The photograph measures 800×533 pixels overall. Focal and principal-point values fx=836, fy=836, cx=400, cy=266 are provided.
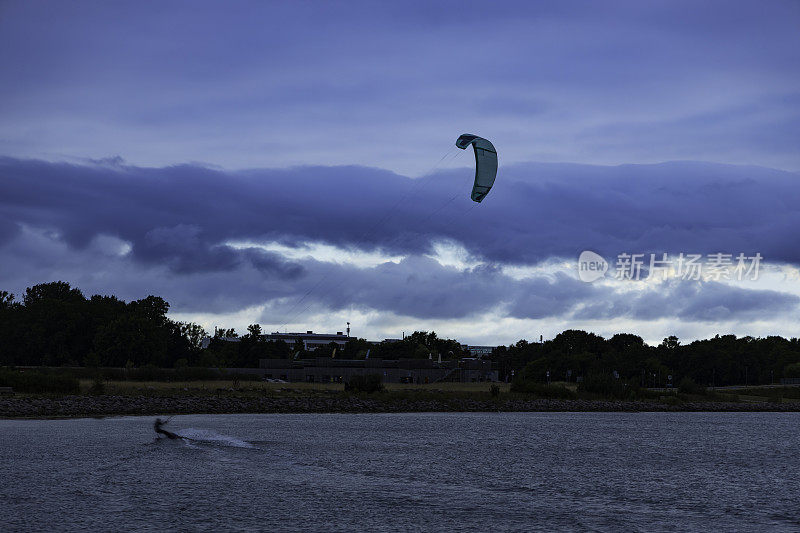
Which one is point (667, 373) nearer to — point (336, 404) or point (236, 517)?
point (336, 404)

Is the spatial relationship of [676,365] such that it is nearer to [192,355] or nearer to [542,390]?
[542,390]

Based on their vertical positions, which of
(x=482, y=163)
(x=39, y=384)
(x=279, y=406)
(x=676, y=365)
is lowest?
(x=279, y=406)

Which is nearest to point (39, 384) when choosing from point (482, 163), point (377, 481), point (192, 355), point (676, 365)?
point (482, 163)

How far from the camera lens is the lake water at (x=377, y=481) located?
1884 centimetres

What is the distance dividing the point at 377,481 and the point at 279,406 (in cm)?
4493

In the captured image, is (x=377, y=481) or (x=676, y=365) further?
(x=676, y=365)

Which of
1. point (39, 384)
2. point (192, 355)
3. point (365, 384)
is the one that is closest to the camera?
point (39, 384)

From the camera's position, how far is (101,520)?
1767cm

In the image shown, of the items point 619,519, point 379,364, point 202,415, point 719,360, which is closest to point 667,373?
point 719,360

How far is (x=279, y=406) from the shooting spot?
69.1 m

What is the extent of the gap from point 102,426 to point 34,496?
82.2 feet

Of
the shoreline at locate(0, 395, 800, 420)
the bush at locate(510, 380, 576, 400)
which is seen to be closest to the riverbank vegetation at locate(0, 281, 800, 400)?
the bush at locate(510, 380, 576, 400)

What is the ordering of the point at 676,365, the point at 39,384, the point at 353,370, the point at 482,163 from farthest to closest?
1. the point at 676,365
2. the point at 353,370
3. the point at 39,384
4. the point at 482,163

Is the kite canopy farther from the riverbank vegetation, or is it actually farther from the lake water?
the riverbank vegetation
